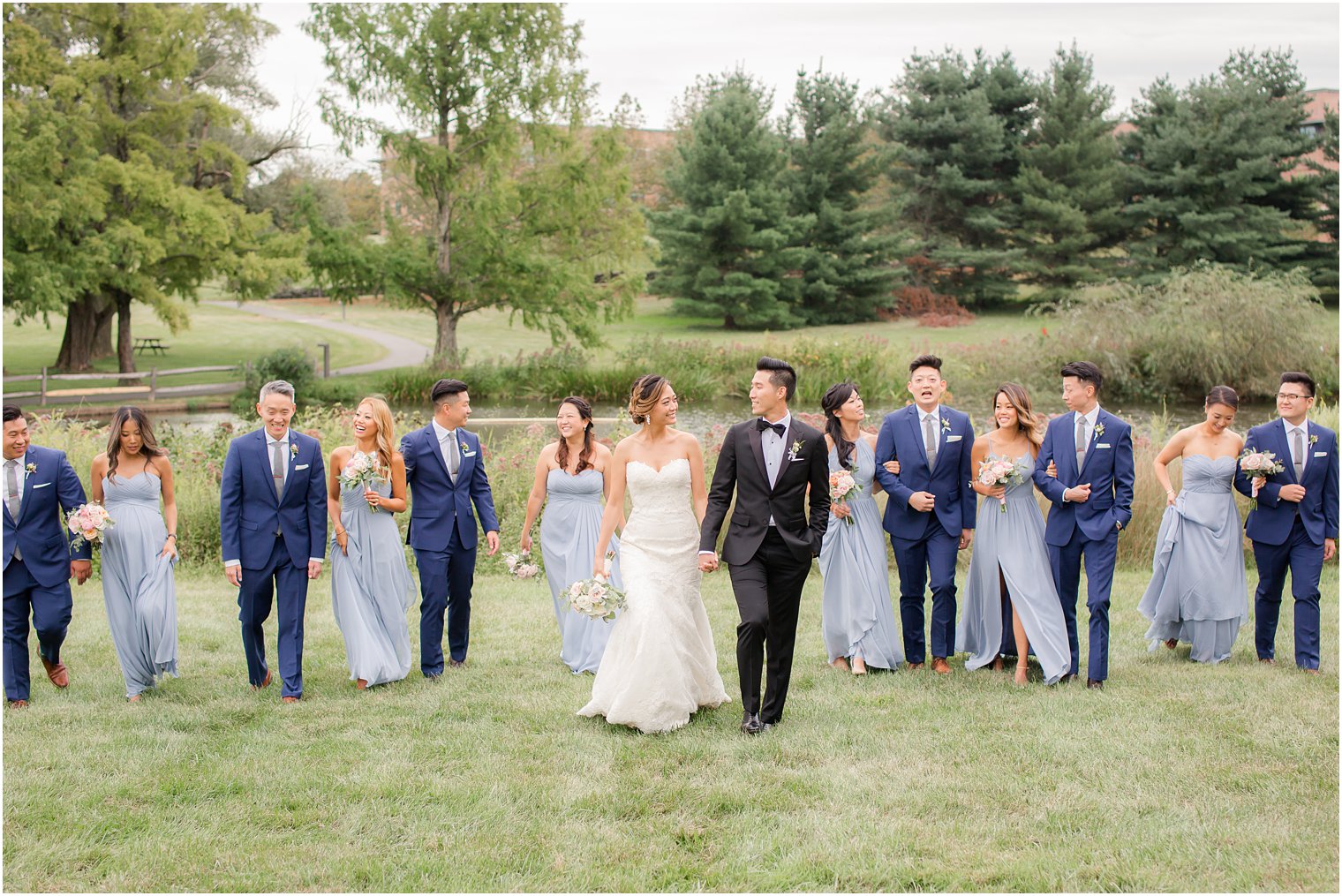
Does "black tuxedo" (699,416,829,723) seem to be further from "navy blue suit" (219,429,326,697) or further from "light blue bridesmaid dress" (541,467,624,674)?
"navy blue suit" (219,429,326,697)

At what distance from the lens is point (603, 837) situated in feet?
17.4

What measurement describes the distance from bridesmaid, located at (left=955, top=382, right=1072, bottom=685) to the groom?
5.93ft

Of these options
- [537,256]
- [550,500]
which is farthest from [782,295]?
[550,500]

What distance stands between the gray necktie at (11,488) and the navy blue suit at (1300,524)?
27.5ft

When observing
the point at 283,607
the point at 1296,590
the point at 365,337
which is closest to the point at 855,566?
the point at 1296,590

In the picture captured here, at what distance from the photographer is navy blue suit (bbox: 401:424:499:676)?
26.7 ft

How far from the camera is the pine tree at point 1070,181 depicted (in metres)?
49.0

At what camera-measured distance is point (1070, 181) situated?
50.2 metres

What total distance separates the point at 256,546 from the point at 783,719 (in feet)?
11.8

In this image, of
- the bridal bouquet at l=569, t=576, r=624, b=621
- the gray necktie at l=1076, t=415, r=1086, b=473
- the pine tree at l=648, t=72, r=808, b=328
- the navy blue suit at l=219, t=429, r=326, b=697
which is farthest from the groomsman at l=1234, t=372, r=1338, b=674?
the pine tree at l=648, t=72, r=808, b=328

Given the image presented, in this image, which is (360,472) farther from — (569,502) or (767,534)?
(767,534)

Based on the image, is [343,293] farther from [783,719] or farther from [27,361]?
[783,719]

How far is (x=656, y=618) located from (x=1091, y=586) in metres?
3.08

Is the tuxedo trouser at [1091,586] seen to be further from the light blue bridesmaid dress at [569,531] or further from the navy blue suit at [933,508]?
the light blue bridesmaid dress at [569,531]
